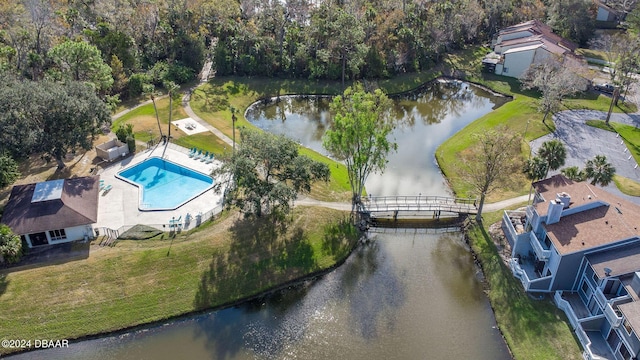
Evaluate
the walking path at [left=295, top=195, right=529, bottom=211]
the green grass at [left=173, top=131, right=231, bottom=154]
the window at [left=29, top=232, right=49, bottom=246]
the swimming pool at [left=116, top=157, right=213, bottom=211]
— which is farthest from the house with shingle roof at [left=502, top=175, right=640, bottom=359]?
the window at [left=29, top=232, right=49, bottom=246]

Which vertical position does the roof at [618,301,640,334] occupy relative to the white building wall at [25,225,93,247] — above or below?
above

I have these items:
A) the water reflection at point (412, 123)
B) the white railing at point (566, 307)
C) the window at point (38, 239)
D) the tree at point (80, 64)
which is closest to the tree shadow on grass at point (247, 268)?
the water reflection at point (412, 123)

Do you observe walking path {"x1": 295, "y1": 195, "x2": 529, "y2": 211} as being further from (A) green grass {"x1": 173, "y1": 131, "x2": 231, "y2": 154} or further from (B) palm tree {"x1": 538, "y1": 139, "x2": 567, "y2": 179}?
(A) green grass {"x1": 173, "y1": 131, "x2": 231, "y2": 154}

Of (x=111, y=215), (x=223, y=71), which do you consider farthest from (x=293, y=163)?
(x=223, y=71)

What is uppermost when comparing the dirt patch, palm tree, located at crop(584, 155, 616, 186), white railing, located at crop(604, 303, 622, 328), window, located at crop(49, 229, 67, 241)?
palm tree, located at crop(584, 155, 616, 186)

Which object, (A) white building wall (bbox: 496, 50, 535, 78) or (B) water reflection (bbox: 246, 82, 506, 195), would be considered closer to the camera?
(B) water reflection (bbox: 246, 82, 506, 195)

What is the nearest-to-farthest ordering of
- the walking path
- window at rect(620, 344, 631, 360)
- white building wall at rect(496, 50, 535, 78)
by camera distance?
window at rect(620, 344, 631, 360)
the walking path
white building wall at rect(496, 50, 535, 78)

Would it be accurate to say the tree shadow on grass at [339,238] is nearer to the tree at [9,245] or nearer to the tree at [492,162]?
the tree at [492,162]

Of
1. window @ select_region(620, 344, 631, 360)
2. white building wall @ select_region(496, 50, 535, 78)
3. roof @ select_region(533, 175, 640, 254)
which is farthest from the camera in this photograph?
white building wall @ select_region(496, 50, 535, 78)
